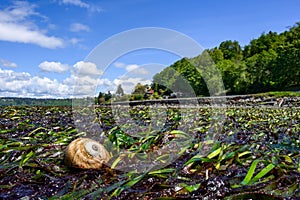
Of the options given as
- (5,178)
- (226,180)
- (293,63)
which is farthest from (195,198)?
(293,63)

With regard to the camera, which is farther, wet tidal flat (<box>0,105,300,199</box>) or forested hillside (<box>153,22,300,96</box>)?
forested hillside (<box>153,22,300,96</box>)

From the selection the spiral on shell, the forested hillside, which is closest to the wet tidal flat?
the spiral on shell

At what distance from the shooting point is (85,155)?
100 inches

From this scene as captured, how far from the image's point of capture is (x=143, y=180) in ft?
6.77

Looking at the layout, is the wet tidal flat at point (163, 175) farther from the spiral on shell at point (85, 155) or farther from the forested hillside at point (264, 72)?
the forested hillside at point (264, 72)

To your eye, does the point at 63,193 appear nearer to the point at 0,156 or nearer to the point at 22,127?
the point at 0,156

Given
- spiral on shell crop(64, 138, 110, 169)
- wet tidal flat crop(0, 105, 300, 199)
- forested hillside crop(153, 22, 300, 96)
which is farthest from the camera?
forested hillside crop(153, 22, 300, 96)

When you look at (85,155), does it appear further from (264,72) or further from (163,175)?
(264,72)

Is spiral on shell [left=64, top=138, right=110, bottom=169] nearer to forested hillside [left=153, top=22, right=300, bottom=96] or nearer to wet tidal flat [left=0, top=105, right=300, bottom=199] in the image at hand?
wet tidal flat [left=0, top=105, right=300, bottom=199]

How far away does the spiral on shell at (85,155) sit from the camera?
8.21ft


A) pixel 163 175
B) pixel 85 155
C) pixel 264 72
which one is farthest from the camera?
pixel 264 72

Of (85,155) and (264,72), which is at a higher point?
A: (264,72)

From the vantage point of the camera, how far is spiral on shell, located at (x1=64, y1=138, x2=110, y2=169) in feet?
8.21

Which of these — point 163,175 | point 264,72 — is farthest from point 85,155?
point 264,72
